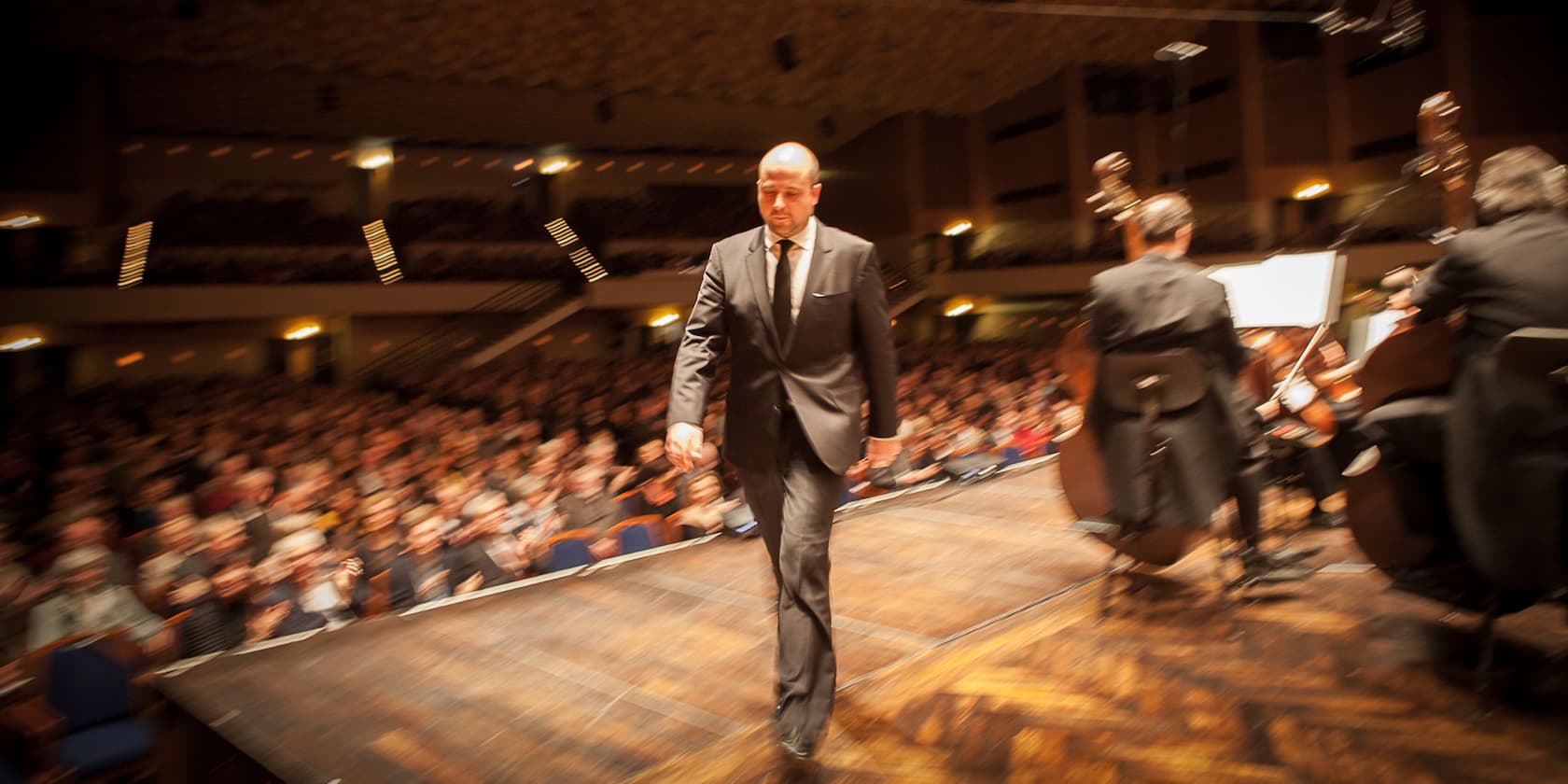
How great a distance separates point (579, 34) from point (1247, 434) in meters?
9.14

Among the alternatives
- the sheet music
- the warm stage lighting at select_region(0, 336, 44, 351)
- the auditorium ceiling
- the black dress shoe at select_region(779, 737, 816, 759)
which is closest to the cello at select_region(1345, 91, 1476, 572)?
the sheet music

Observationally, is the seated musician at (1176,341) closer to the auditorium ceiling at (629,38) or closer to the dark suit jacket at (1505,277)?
the dark suit jacket at (1505,277)

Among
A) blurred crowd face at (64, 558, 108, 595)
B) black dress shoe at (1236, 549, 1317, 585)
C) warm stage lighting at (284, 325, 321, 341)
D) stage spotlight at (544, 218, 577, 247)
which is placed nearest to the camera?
black dress shoe at (1236, 549, 1317, 585)

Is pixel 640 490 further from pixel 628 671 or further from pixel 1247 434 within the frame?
pixel 1247 434

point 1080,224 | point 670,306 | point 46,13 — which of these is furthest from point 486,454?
point 1080,224

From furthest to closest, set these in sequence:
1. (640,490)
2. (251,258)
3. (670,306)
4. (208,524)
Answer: (670,306)
(251,258)
(640,490)
(208,524)

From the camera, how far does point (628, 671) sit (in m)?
2.45

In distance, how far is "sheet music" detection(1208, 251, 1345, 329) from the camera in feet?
8.95

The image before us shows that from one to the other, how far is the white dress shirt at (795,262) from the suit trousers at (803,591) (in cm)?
23

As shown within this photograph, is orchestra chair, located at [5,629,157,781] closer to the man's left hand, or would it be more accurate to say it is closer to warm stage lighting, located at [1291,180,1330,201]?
the man's left hand

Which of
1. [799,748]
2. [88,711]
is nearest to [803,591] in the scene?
[799,748]

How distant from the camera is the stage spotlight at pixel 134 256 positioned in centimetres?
1085

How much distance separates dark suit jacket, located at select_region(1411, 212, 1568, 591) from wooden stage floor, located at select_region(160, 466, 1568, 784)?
312mm

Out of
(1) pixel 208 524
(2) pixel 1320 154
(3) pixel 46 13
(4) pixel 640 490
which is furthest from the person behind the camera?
(2) pixel 1320 154
